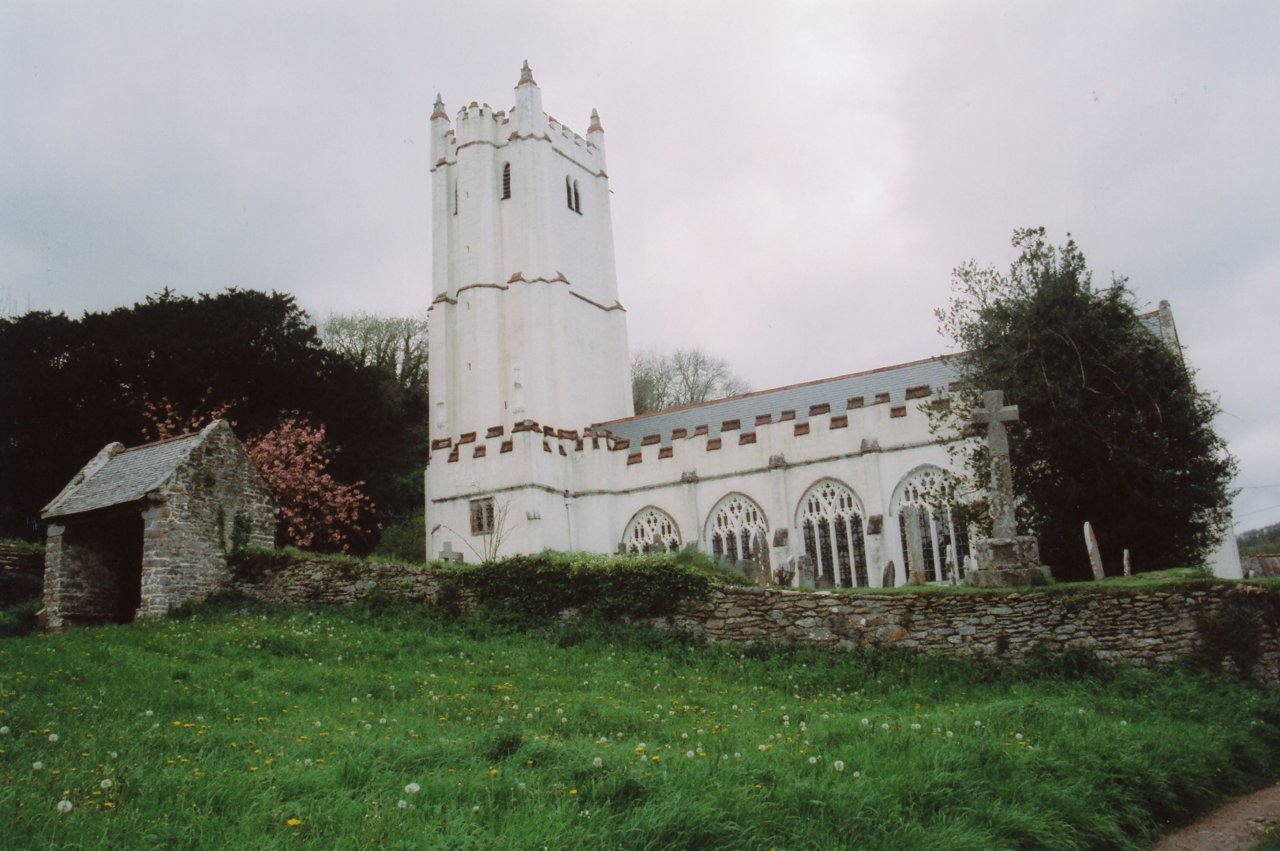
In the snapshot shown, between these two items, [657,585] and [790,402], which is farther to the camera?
[790,402]

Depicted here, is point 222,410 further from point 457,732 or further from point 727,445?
point 457,732

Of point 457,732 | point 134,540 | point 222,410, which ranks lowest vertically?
point 457,732

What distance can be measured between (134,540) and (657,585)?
1000 centimetres

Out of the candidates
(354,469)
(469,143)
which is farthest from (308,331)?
(469,143)

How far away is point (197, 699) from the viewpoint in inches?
334

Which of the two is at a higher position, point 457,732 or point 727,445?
point 727,445

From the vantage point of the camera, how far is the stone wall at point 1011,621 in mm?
11000

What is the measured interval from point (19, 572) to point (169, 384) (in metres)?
9.74

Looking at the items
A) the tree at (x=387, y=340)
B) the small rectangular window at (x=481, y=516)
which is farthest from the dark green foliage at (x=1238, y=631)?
the tree at (x=387, y=340)

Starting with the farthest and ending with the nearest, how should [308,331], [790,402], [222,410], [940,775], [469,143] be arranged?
[469,143], [308,331], [790,402], [222,410], [940,775]

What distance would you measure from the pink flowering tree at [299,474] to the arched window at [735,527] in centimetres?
1062

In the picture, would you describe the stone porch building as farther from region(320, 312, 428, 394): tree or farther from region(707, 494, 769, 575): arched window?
region(320, 312, 428, 394): tree

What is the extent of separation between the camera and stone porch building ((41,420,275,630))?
1559 centimetres

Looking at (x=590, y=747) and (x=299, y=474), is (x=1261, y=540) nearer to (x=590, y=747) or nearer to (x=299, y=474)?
(x=299, y=474)
